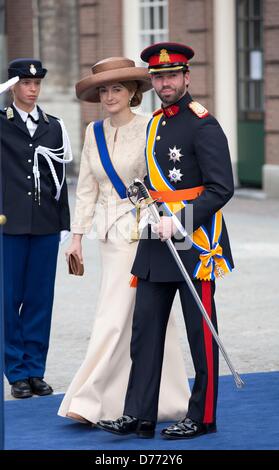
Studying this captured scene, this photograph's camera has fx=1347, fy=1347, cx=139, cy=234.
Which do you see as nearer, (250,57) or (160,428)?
(160,428)

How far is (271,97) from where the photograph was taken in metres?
17.9

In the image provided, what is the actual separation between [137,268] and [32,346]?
1396mm

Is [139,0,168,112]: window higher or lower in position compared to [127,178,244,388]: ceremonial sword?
higher

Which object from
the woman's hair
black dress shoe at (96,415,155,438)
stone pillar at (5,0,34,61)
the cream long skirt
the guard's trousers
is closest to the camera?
black dress shoe at (96,415,155,438)

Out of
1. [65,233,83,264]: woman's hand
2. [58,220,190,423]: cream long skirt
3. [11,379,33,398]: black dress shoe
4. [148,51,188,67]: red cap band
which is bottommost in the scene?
[11,379,33,398]: black dress shoe

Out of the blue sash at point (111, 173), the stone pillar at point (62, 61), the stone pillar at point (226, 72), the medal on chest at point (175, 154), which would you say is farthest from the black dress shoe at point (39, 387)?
the stone pillar at point (62, 61)

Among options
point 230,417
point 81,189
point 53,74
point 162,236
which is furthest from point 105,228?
point 53,74

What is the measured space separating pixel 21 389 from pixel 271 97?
1105 centimetres

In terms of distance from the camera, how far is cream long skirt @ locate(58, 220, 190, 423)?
21.9 ft

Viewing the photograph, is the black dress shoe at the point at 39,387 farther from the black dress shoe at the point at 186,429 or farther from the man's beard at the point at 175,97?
the man's beard at the point at 175,97

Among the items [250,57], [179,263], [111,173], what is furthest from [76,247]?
[250,57]

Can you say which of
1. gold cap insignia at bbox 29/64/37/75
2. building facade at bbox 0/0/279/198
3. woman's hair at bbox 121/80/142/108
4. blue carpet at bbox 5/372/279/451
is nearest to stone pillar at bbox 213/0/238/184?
building facade at bbox 0/0/279/198

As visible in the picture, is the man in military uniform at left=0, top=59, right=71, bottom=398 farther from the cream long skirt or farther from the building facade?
the building facade

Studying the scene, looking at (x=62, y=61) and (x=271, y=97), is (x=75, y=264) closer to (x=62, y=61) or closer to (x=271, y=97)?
(x=271, y=97)
